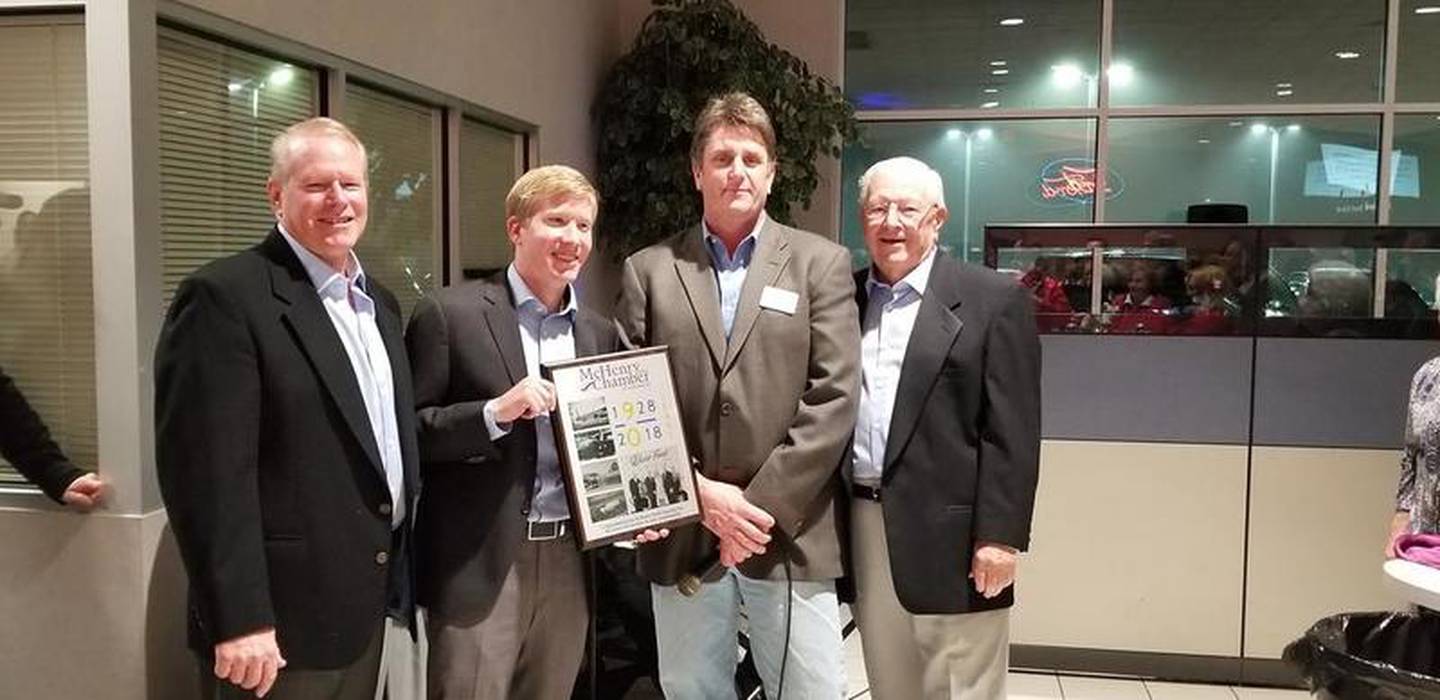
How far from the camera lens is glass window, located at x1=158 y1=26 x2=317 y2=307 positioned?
8.41ft

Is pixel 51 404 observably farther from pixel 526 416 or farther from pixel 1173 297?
pixel 1173 297

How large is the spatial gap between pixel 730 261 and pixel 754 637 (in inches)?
31.8

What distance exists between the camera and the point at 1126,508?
3930 mm

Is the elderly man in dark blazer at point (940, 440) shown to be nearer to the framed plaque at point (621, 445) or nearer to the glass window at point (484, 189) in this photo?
the framed plaque at point (621, 445)

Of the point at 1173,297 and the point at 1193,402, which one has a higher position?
the point at 1173,297

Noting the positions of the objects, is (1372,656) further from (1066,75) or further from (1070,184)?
(1066,75)

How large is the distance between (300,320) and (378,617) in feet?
1.77

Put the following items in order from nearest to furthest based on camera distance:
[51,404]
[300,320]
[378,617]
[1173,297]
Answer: [300,320] < [378,617] < [51,404] < [1173,297]

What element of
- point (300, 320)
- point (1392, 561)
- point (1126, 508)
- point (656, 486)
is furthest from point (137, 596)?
point (1126, 508)

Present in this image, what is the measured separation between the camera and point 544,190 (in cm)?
205

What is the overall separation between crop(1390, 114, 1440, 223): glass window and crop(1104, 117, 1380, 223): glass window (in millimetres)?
117

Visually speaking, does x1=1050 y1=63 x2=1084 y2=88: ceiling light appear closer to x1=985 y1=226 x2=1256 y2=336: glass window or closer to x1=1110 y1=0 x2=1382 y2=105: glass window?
x1=1110 y1=0 x2=1382 y2=105: glass window

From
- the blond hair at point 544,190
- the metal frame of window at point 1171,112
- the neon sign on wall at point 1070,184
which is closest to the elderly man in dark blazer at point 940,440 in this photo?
the blond hair at point 544,190

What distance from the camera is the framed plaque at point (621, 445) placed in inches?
78.9
